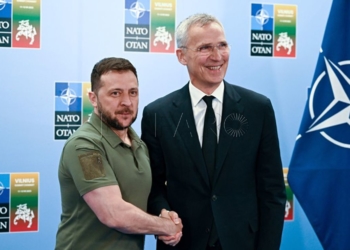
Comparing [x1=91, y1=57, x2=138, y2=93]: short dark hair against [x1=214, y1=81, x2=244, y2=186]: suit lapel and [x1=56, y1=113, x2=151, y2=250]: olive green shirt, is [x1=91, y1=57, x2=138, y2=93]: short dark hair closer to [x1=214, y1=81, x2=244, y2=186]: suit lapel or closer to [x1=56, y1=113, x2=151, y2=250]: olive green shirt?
[x1=56, y1=113, x2=151, y2=250]: olive green shirt

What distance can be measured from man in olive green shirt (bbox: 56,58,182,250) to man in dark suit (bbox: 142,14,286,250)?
0.13 metres

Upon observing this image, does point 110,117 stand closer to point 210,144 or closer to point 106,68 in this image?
point 106,68

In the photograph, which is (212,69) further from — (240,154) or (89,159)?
(89,159)

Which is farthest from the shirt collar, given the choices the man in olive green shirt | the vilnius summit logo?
the vilnius summit logo

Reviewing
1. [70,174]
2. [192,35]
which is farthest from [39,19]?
[70,174]

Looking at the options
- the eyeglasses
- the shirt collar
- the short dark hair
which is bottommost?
the shirt collar

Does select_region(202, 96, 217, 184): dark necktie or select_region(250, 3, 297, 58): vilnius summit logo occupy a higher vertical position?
select_region(250, 3, 297, 58): vilnius summit logo

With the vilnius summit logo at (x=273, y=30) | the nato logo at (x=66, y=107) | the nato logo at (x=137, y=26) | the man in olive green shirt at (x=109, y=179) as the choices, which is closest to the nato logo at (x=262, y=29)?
the vilnius summit logo at (x=273, y=30)

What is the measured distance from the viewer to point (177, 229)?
2.10 meters

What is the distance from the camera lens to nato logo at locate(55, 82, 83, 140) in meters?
3.06

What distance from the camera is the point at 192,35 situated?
88.4 inches

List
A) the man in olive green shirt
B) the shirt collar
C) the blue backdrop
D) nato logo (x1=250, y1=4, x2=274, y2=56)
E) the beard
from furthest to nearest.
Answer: nato logo (x1=250, y1=4, x2=274, y2=56)
the blue backdrop
the shirt collar
the beard
the man in olive green shirt

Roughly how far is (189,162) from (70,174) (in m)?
0.50

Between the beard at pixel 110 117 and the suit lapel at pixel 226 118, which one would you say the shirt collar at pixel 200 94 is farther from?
the beard at pixel 110 117
